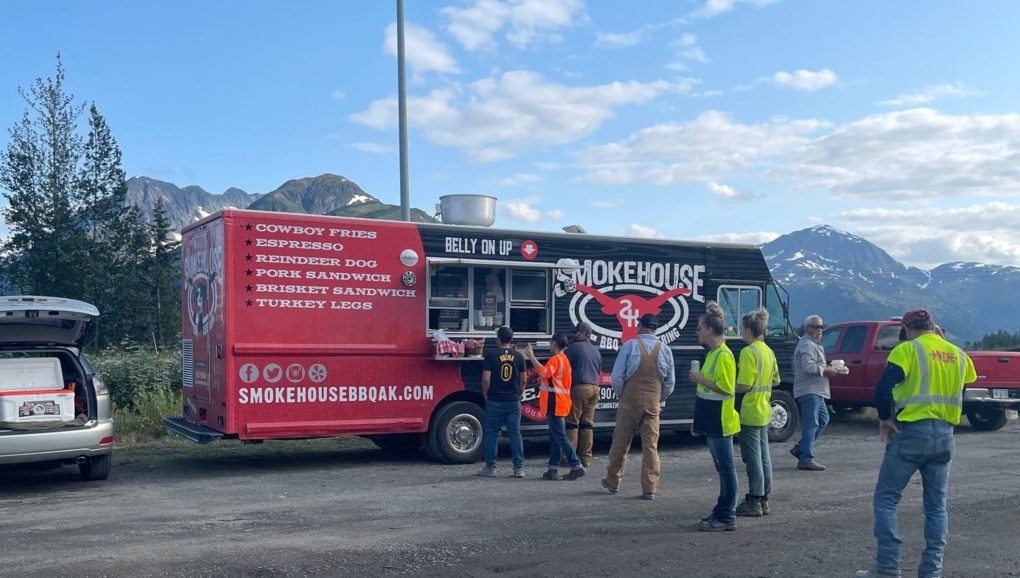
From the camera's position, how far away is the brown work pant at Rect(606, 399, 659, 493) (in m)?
8.84

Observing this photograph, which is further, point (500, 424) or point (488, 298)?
point (488, 298)

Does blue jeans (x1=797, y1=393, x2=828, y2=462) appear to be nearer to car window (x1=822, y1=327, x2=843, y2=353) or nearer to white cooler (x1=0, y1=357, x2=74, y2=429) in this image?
car window (x1=822, y1=327, x2=843, y2=353)

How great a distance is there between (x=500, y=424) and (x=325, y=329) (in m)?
2.22

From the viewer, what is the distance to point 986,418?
15.5 meters

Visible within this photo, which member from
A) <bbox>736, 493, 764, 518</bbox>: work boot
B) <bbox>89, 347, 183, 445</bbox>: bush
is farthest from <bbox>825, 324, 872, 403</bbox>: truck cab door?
<bbox>89, 347, 183, 445</bbox>: bush

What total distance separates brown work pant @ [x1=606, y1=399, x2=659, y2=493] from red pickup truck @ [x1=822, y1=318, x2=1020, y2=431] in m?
6.83

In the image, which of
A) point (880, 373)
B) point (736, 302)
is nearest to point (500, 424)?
point (736, 302)

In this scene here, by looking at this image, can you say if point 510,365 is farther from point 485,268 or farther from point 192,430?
point 192,430

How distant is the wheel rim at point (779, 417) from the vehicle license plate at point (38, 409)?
9129 mm

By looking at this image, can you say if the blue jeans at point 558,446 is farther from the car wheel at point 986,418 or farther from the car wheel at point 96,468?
the car wheel at point 986,418

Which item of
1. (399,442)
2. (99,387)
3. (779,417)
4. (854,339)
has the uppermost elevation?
(854,339)

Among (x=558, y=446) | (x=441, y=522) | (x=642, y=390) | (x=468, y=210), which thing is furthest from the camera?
(x=468, y=210)

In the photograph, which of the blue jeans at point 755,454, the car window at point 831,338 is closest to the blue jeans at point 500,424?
the blue jeans at point 755,454

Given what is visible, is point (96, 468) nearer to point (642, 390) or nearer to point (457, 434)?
point (457, 434)
